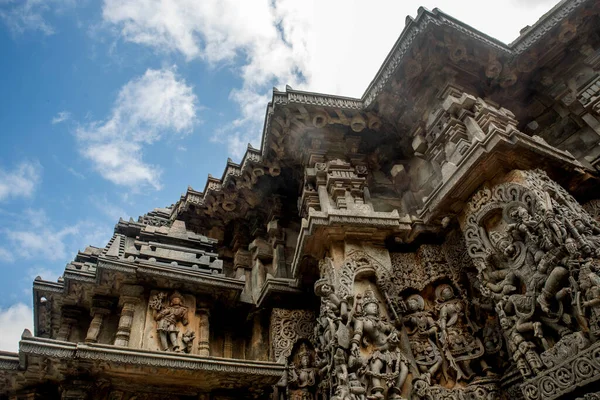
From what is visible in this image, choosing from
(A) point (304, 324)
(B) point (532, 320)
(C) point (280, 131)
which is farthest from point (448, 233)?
(C) point (280, 131)

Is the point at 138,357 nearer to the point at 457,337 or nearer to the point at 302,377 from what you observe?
the point at 302,377

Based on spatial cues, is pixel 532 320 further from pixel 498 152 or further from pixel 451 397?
pixel 498 152

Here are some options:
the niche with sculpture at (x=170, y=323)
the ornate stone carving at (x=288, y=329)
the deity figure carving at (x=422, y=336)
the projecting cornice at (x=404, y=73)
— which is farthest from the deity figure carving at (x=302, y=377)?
the projecting cornice at (x=404, y=73)

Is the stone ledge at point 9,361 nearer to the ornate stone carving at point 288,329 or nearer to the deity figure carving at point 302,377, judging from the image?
the ornate stone carving at point 288,329

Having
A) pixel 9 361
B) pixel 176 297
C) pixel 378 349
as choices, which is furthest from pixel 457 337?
pixel 9 361

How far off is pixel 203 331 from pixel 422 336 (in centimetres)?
346

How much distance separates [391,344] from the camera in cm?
522

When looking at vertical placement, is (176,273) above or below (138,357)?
above

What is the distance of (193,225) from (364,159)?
171 inches

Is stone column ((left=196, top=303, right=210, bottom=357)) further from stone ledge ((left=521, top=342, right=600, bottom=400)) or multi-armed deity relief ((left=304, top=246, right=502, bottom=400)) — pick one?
stone ledge ((left=521, top=342, right=600, bottom=400))

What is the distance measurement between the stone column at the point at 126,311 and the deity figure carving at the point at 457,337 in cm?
449

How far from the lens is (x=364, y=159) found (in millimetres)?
7898

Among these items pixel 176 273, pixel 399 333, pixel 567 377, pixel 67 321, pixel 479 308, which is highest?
pixel 176 273

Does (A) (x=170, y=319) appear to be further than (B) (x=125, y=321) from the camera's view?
Yes
